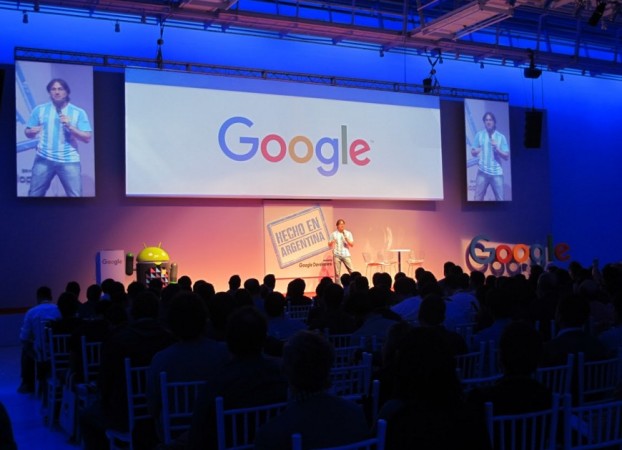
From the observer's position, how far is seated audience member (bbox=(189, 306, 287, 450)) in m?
2.32

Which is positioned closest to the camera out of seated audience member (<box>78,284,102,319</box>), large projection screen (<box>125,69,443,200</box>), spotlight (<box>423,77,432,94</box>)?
seated audience member (<box>78,284,102,319</box>)

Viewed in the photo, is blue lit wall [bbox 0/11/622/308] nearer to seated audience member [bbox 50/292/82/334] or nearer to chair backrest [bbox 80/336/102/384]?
seated audience member [bbox 50/292/82/334]

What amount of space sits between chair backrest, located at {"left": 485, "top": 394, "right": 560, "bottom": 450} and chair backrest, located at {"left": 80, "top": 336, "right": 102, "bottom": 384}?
2.61 metres

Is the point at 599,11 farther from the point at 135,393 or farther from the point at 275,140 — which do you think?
the point at 135,393

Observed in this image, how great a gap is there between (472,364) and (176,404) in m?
1.62

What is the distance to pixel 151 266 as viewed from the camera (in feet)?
31.1

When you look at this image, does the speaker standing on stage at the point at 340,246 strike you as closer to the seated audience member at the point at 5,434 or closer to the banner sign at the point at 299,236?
the banner sign at the point at 299,236

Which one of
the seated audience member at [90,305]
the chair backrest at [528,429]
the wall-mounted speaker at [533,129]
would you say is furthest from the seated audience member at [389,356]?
the wall-mounted speaker at [533,129]

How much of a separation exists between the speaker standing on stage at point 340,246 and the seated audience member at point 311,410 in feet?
30.2

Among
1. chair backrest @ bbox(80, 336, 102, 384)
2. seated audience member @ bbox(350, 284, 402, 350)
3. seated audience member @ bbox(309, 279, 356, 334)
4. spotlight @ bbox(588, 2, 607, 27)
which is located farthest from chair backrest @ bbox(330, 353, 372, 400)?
spotlight @ bbox(588, 2, 607, 27)

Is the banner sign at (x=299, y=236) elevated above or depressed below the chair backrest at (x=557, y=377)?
above

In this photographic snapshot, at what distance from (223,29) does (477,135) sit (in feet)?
16.8

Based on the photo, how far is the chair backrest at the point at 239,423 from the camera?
217 cm

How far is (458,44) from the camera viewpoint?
12.0m
